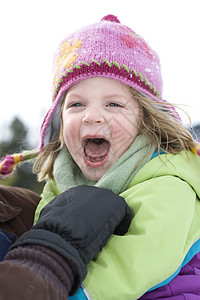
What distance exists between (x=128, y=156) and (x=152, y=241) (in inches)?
22.0

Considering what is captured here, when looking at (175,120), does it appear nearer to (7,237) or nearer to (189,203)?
(189,203)

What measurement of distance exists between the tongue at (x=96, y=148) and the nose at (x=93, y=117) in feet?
0.53

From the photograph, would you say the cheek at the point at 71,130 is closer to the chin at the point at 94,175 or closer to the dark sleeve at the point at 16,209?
the chin at the point at 94,175

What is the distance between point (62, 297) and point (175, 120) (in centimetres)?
123

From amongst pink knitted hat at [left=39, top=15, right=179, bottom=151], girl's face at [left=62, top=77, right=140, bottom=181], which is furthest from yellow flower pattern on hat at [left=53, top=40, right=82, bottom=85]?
girl's face at [left=62, top=77, right=140, bottom=181]

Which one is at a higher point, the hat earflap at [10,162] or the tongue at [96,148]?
the tongue at [96,148]

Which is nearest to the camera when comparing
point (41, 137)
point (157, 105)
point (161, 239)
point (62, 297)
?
point (62, 297)

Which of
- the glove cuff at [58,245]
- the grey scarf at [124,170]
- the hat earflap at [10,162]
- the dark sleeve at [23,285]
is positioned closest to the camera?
the dark sleeve at [23,285]

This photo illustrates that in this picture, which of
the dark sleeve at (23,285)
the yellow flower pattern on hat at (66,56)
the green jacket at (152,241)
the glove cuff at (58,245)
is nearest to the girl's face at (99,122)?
the yellow flower pattern on hat at (66,56)

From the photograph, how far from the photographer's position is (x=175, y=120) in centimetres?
186

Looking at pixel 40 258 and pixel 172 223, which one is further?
pixel 172 223

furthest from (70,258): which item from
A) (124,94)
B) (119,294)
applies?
(124,94)

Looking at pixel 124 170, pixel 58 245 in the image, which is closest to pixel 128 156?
pixel 124 170

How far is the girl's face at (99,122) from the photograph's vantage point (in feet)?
5.44
